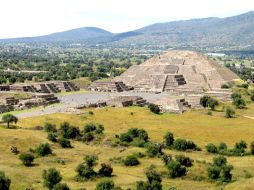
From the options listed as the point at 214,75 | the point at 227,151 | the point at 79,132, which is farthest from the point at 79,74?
the point at 227,151

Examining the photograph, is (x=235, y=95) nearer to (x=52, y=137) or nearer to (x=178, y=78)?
(x=178, y=78)

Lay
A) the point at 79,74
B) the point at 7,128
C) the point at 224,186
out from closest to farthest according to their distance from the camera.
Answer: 1. the point at 224,186
2. the point at 7,128
3. the point at 79,74

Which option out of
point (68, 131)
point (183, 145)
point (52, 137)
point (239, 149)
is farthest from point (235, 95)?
point (52, 137)

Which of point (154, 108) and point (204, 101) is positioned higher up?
point (154, 108)

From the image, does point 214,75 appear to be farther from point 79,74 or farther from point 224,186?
point 224,186

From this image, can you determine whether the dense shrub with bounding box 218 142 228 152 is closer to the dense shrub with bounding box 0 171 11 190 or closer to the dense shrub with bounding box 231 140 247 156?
the dense shrub with bounding box 231 140 247 156

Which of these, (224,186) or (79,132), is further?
(79,132)

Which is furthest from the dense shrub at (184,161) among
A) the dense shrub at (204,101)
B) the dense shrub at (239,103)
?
the dense shrub at (239,103)

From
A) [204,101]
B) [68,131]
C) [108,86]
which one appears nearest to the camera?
[68,131]
